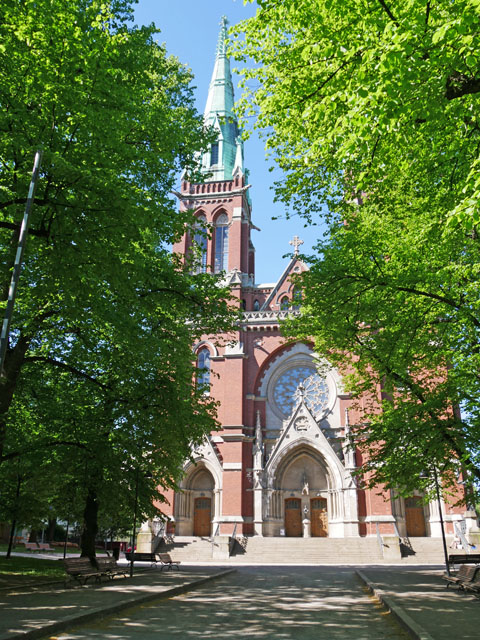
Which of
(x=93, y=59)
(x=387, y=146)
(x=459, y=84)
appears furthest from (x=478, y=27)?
(x=93, y=59)

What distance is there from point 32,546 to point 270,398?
20543 mm

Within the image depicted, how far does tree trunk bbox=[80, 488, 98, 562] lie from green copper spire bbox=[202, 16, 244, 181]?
1150 inches

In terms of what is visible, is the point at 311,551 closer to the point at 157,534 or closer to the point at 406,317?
the point at 157,534

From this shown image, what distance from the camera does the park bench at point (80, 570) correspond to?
42.3ft

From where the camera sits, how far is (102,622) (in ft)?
27.4

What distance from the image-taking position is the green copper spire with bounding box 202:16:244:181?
4175 cm

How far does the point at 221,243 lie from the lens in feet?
130

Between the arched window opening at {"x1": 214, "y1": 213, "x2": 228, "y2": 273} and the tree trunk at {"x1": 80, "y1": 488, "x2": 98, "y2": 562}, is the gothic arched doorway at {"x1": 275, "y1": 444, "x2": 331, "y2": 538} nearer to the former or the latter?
the arched window opening at {"x1": 214, "y1": 213, "x2": 228, "y2": 273}

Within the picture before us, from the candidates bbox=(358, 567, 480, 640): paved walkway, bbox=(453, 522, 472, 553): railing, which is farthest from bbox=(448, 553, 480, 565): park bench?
bbox=(453, 522, 472, 553): railing

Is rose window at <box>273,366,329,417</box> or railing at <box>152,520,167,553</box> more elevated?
rose window at <box>273,366,329,417</box>

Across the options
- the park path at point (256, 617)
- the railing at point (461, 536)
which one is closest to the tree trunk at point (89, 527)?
the park path at point (256, 617)

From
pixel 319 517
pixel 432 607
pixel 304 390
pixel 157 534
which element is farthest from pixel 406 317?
pixel 157 534

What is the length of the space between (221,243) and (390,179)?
2610 centimetres

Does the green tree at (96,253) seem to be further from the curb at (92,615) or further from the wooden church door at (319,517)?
the wooden church door at (319,517)
